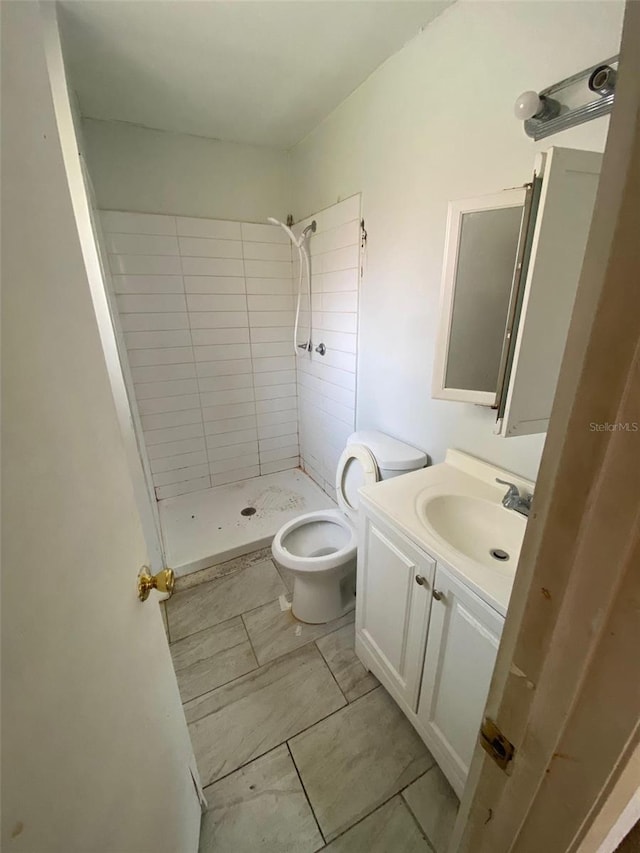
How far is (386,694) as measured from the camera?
4.45 ft

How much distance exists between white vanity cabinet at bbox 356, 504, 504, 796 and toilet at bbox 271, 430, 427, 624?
26 cm

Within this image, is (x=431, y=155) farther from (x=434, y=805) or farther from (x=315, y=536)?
(x=434, y=805)

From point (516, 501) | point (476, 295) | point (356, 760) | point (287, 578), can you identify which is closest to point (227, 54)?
point (476, 295)

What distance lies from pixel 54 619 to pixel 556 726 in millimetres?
538

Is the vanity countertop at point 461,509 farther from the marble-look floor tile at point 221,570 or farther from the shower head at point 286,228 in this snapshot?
the shower head at point 286,228

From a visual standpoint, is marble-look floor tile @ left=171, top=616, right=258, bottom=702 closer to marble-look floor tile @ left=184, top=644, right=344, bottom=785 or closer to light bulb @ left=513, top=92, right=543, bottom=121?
marble-look floor tile @ left=184, top=644, right=344, bottom=785

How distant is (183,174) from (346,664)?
9.10ft

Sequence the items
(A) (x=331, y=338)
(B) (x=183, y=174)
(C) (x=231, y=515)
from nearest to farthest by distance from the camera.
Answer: (B) (x=183, y=174) → (A) (x=331, y=338) → (C) (x=231, y=515)

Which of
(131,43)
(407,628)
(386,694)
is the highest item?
(131,43)

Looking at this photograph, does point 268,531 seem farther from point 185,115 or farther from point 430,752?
point 185,115

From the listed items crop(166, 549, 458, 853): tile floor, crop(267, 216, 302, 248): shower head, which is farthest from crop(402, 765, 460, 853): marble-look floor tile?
crop(267, 216, 302, 248): shower head

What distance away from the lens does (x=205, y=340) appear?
2.39m

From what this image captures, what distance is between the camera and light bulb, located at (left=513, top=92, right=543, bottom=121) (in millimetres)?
802

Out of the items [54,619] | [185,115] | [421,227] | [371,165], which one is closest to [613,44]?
[421,227]
